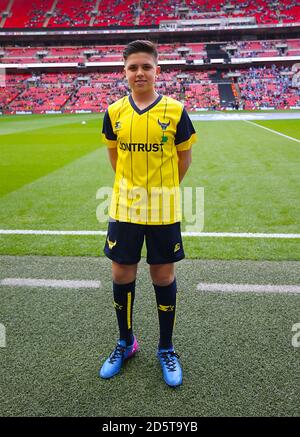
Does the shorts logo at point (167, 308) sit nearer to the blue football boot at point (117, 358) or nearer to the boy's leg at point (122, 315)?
the boy's leg at point (122, 315)

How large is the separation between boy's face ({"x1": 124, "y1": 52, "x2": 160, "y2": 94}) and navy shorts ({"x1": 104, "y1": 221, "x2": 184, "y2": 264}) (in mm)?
866

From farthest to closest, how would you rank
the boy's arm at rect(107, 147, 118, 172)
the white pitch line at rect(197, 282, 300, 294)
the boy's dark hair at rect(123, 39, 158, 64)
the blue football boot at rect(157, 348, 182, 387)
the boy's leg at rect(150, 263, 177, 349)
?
the white pitch line at rect(197, 282, 300, 294)
the boy's arm at rect(107, 147, 118, 172)
the boy's leg at rect(150, 263, 177, 349)
the blue football boot at rect(157, 348, 182, 387)
the boy's dark hair at rect(123, 39, 158, 64)

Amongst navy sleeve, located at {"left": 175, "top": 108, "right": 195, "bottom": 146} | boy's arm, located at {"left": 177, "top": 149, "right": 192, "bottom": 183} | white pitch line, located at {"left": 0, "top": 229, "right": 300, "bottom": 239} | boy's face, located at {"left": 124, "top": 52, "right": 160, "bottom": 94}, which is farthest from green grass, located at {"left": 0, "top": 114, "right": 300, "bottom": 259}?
boy's face, located at {"left": 124, "top": 52, "right": 160, "bottom": 94}

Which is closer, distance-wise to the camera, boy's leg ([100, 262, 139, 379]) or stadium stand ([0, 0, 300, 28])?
boy's leg ([100, 262, 139, 379])

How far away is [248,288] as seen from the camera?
361cm

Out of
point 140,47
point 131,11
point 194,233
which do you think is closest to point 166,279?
point 140,47

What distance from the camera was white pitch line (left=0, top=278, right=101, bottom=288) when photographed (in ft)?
12.2

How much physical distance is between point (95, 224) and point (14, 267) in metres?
1.71

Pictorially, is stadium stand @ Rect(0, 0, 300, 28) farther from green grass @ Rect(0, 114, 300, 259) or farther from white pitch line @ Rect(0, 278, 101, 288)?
white pitch line @ Rect(0, 278, 101, 288)

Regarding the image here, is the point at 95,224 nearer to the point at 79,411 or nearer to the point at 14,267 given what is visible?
the point at 14,267

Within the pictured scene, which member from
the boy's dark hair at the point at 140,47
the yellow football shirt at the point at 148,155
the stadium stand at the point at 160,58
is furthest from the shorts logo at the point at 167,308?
the stadium stand at the point at 160,58

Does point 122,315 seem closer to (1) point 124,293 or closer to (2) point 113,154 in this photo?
(1) point 124,293

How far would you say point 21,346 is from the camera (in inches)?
110

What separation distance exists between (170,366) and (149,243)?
83cm
